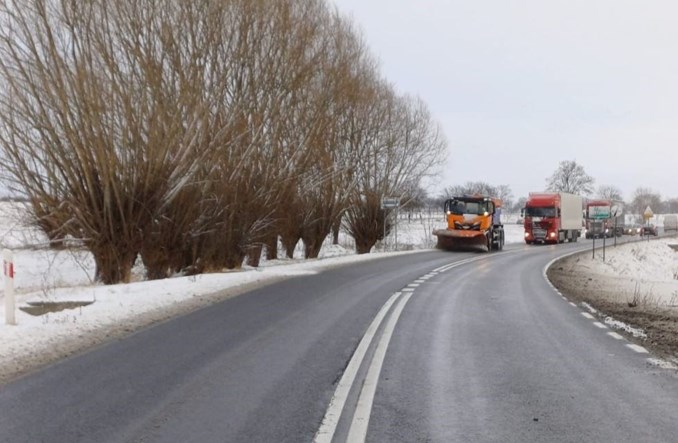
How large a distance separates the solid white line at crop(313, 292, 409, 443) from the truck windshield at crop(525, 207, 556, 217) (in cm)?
3888

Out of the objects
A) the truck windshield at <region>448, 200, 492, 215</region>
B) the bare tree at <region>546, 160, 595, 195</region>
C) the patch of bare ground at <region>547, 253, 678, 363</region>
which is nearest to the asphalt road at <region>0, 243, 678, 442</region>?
the patch of bare ground at <region>547, 253, 678, 363</region>

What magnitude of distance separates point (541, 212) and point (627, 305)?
33.6 meters

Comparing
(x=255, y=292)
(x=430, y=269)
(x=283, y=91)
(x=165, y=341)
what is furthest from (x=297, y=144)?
(x=165, y=341)

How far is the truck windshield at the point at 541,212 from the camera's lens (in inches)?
1779

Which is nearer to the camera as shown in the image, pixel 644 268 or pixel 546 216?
pixel 644 268

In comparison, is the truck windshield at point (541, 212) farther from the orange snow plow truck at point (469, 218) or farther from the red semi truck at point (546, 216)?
the orange snow plow truck at point (469, 218)

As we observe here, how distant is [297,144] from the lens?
23.8 m

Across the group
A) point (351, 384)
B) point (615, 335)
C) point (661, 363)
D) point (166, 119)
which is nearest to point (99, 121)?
point (166, 119)

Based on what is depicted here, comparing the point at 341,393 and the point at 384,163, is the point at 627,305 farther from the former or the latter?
the point at 384,163

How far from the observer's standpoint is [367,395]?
560cm

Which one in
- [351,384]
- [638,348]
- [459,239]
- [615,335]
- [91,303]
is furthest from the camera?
[459,239]

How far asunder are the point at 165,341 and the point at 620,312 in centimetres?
866

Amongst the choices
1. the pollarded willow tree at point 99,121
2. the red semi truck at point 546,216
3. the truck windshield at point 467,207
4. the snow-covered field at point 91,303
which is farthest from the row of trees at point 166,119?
the red semi truck at point 546,216

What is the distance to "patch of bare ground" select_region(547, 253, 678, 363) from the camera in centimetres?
869
